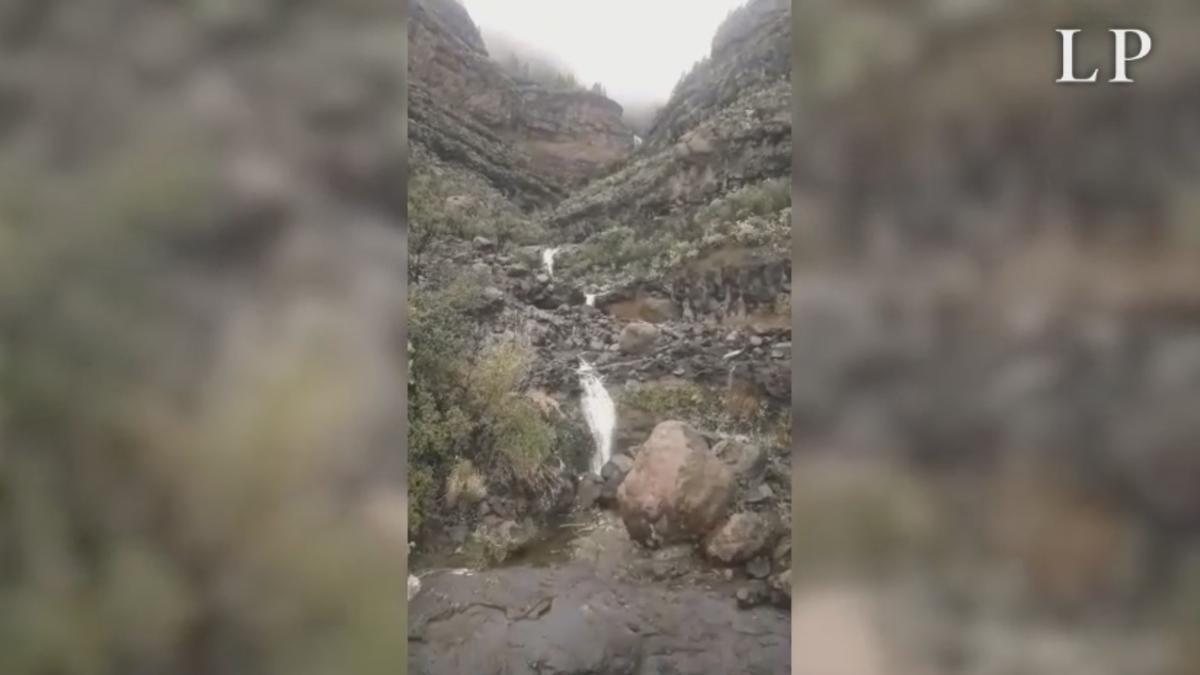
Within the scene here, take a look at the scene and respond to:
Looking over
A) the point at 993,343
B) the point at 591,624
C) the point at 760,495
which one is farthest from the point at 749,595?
the point at 993,343

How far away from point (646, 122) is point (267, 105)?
624mm

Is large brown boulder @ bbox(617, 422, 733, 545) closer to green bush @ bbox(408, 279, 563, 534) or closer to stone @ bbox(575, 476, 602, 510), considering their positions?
stone @ bbox(575, 476, 602, 510)

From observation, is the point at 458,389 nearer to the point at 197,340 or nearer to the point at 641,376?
the point at 641,376

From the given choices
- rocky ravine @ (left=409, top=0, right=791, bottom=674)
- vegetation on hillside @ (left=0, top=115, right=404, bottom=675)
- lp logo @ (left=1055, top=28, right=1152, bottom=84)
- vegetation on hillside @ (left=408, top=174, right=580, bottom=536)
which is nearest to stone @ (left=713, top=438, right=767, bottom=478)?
rocky ravine @ (left=409, top=0, right=791, bottom=674)

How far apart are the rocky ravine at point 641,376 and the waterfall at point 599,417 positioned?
0.04 feet

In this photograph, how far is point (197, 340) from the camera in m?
1.28

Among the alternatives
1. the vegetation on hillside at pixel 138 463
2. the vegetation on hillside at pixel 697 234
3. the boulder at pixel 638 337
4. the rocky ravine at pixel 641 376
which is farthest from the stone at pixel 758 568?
the vegetation on hillside at pixel 138 463

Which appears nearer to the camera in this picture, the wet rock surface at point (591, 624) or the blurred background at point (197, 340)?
the blurred background at point (197, 340)

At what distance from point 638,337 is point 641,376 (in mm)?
67

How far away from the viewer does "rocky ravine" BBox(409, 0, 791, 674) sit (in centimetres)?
136

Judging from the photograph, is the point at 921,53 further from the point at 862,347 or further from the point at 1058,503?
the point at 1058,503

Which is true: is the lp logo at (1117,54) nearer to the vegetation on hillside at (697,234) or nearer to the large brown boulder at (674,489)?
the vegetation on hillside at (697,234)

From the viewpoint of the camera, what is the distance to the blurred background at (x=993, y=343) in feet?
4.21

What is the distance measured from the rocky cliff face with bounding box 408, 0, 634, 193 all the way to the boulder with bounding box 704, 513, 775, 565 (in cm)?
65
